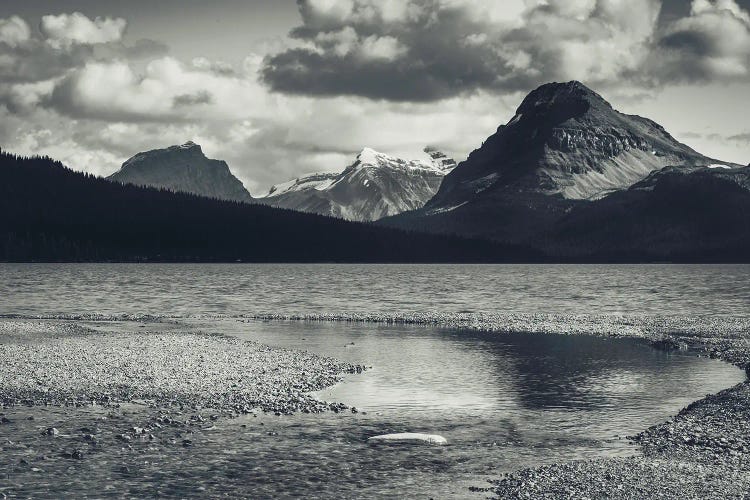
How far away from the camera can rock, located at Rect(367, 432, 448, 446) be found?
87.6 feet

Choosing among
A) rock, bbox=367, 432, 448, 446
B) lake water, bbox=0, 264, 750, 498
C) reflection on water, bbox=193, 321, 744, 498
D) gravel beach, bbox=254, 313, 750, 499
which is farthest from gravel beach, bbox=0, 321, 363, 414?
gravel beach, bbox=254, 313, 750, 499

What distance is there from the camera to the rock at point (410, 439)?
87.6ft

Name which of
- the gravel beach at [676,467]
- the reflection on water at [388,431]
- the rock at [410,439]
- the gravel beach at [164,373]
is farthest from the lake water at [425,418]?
the gravel beach at [164,373]

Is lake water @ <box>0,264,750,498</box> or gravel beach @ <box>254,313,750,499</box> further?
lake water @ <box>0,264,750,498</box>

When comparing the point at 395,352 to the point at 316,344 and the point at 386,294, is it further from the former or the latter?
the point at 386,294

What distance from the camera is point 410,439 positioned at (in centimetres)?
2695

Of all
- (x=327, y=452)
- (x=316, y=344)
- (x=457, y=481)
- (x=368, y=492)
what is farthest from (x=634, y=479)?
(x=316, y=344)

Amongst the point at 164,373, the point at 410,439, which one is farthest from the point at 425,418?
the point at 164,373

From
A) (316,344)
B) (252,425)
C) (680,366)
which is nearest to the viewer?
(252,425)

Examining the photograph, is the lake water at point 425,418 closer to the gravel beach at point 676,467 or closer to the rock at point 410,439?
the rock at point 410,439

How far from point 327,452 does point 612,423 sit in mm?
12023

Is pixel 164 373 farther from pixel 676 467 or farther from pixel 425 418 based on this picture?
pixel 676 467

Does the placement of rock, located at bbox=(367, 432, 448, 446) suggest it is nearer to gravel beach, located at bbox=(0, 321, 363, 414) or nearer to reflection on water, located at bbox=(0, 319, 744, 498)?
reflection on water, located at bbox=(0, 319, 744, 498)

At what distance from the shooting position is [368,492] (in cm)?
2125
